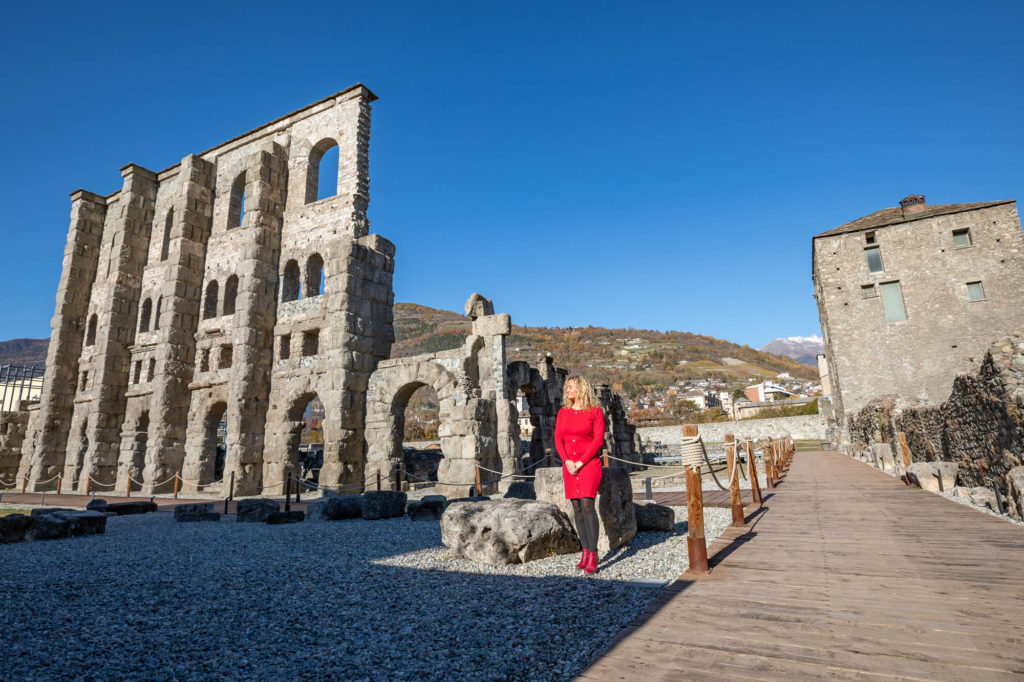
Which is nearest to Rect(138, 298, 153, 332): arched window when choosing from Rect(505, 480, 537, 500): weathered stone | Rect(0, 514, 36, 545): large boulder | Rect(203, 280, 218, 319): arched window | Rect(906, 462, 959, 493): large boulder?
Rect(203, 280, 218, 319): arched window

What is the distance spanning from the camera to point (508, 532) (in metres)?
5.39

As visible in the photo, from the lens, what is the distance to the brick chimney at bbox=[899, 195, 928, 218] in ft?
87.5

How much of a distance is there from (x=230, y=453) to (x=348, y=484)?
193 inches

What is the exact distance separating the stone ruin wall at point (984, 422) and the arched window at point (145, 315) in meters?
26.6

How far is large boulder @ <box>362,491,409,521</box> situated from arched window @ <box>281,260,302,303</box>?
10.5 meters

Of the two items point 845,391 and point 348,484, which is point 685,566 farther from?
point 845,391

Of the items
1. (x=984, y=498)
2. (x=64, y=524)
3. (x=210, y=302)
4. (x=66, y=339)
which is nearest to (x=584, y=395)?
(x=984, y=498)

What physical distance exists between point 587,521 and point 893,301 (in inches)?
1070

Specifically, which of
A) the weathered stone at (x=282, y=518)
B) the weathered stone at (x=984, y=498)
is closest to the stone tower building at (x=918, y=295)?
the weathered stone at (x=984, y=498)

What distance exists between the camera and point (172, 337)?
19.0m

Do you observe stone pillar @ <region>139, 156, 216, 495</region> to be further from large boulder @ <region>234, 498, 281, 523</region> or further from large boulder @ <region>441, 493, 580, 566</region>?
large boulder @ <region>441, 493, 580, 566</region>

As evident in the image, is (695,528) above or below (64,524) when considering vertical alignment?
above

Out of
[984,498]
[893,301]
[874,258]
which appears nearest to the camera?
[984,498]

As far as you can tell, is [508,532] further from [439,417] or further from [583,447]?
[439,417]
